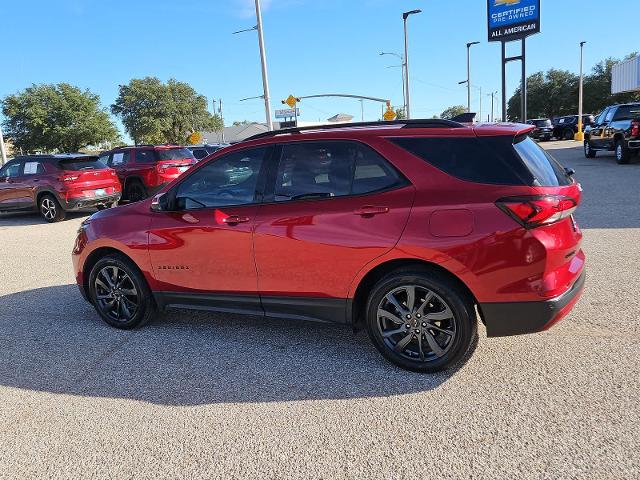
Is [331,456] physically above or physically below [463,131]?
below

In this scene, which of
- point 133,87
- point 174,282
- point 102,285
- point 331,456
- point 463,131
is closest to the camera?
point 331,456

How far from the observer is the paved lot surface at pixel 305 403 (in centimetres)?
272

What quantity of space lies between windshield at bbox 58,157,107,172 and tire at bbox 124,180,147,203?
1.98 metres

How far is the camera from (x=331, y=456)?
278 cm

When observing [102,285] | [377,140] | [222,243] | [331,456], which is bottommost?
[331,456]

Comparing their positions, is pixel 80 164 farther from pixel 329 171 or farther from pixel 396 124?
pixel 396 124

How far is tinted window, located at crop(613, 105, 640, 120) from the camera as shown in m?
17.3

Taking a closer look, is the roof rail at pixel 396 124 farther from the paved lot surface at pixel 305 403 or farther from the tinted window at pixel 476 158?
the paved lot surface at pixel 305 403

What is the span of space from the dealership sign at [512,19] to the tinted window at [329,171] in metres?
23.2

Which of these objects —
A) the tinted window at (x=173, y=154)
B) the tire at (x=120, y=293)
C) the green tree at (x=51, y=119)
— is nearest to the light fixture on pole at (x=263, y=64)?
the tinted window at (x=173, y=154)

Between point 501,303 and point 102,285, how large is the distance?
364 centimetres

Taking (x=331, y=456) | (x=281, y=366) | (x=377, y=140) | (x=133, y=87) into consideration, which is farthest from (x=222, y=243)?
(x=133, y=87)

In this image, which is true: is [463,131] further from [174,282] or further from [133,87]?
[133,87]

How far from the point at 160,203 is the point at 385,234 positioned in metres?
2.12
